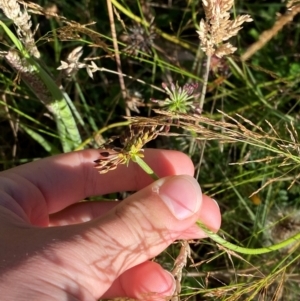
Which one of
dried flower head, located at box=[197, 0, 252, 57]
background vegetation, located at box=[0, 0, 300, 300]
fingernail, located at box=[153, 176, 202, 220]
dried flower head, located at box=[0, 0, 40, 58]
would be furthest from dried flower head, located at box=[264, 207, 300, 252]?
dried flower head, located at box=[0, 0, 40, 58]

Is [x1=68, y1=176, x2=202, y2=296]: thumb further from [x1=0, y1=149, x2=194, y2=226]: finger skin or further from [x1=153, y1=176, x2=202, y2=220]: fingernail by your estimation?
[x1=0, y1=149, x2=194, y2=226]: finger skin

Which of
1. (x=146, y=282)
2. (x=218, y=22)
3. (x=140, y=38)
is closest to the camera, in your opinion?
(x=218, y=22)

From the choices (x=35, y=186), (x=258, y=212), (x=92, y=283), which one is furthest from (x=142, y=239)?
(x=258, y=212)

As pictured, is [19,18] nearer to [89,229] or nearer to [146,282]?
[89,229]

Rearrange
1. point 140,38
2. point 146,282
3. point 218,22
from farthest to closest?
point 140,38 → point 146,282 → point 218,22

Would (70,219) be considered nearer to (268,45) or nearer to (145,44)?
(145,44)

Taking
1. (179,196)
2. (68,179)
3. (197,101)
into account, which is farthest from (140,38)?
(179,196)

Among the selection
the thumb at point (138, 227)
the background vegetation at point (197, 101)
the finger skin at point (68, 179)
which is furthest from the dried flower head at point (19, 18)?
the thumb at point (138, 227)

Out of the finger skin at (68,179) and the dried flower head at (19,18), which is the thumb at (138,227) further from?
the dried flower head at (19,18)
